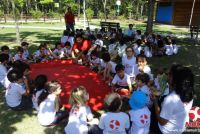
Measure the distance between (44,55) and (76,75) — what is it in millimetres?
3125

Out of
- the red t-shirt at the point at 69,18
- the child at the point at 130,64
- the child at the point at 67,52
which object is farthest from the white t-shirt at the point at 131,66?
the red t-shirt at the point at 69,18

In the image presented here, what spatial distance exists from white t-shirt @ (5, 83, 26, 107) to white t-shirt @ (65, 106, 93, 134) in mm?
1749

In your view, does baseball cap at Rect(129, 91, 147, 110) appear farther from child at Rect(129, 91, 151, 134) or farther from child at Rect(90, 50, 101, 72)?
child at Rect(90, 50, 101, 72)

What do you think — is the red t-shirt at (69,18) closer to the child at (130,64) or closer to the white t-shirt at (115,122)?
the child at (130,64)

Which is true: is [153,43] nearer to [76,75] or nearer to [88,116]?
[76,75]

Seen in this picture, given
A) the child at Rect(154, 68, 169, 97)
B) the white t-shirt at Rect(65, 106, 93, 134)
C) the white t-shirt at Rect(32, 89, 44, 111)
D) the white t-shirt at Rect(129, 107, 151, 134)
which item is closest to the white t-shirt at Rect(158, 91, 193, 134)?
the white t-shirt at Rect(129, 107, 151, 134)

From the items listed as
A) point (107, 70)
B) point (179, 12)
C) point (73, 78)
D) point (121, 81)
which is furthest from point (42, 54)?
point (179, 12)

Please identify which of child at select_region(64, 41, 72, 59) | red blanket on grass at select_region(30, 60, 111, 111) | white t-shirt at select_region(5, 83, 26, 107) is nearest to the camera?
white t-shirt at select_region(5, 83, 26, 107)

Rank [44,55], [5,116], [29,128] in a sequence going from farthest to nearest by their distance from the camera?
[44,55] < [5,116] < [29,128]

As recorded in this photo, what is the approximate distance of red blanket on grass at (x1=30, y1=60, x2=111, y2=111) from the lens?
6406 millimetres

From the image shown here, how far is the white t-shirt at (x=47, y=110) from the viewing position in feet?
16.8

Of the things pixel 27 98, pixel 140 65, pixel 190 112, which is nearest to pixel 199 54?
pixel 140 65

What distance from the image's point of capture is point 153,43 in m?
12.7

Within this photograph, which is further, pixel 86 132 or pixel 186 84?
pixel 86 132
